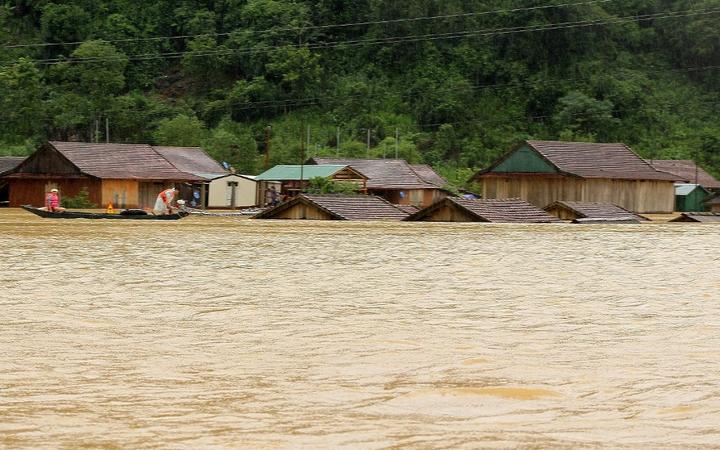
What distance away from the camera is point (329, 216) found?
36.2m

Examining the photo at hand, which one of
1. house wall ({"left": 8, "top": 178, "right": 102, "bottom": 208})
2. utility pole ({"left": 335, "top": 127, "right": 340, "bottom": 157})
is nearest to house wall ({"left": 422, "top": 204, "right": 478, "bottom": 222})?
house wall ({"left": 8, "top": 178, "right": 102, "bottom": 208})

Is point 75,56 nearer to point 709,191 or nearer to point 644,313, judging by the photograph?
point 709,191

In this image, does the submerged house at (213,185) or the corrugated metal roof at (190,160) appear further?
the corrugated metal roof at (190,160)

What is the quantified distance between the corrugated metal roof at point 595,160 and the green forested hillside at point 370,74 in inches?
584

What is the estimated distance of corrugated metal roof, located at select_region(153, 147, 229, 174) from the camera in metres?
54.8

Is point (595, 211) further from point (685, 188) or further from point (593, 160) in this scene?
point (685, 188)

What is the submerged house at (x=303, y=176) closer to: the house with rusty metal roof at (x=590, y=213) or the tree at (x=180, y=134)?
the house with rusty metal roof at (x=590, y=213)

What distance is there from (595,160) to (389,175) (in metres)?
→ 9.62

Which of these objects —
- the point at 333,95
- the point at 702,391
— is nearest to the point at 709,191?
the point at 333,95

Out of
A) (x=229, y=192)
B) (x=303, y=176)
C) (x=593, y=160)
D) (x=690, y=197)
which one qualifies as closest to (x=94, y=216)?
(x=303, y=176)

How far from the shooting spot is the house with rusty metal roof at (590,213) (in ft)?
130

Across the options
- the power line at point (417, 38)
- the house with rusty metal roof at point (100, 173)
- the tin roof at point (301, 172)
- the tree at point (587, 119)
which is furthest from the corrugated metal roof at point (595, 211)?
the power line at point (417, 38)

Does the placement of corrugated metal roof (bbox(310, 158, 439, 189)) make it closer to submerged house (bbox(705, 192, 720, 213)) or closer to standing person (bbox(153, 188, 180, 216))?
submerged house (bbox(705, 192, 720, 213))

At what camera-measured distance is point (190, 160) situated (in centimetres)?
5609
